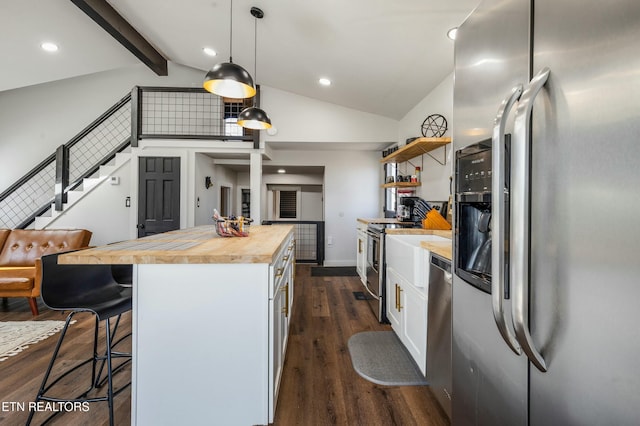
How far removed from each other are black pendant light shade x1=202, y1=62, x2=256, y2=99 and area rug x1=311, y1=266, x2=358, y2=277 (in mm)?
3406

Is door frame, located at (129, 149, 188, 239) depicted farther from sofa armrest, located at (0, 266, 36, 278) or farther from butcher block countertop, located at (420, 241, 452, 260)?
butcher block countertop, located at (420, 241, 452, 260)

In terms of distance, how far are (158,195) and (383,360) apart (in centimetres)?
415

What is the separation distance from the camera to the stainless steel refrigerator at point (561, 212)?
1.72ft

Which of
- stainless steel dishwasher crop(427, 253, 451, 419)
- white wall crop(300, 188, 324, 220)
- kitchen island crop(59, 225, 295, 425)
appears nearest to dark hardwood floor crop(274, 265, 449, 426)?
stainless steel dishwasher crop(427, 253, 451, 419)

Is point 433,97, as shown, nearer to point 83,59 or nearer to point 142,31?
point 142,31

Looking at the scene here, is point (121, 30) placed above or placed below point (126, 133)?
above

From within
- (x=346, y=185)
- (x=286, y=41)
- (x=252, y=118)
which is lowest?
(x=346, y=185)

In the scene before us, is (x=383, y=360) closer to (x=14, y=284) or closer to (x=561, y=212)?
(x=561, y=212)

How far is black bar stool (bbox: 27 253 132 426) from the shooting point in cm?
147

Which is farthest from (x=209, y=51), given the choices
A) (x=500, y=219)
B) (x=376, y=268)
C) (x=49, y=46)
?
(x=500, y=219)

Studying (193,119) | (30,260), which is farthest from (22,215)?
(193,119)

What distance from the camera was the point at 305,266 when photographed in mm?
5820

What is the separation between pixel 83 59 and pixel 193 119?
5.55 feet

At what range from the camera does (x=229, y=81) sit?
2377 millimetres
